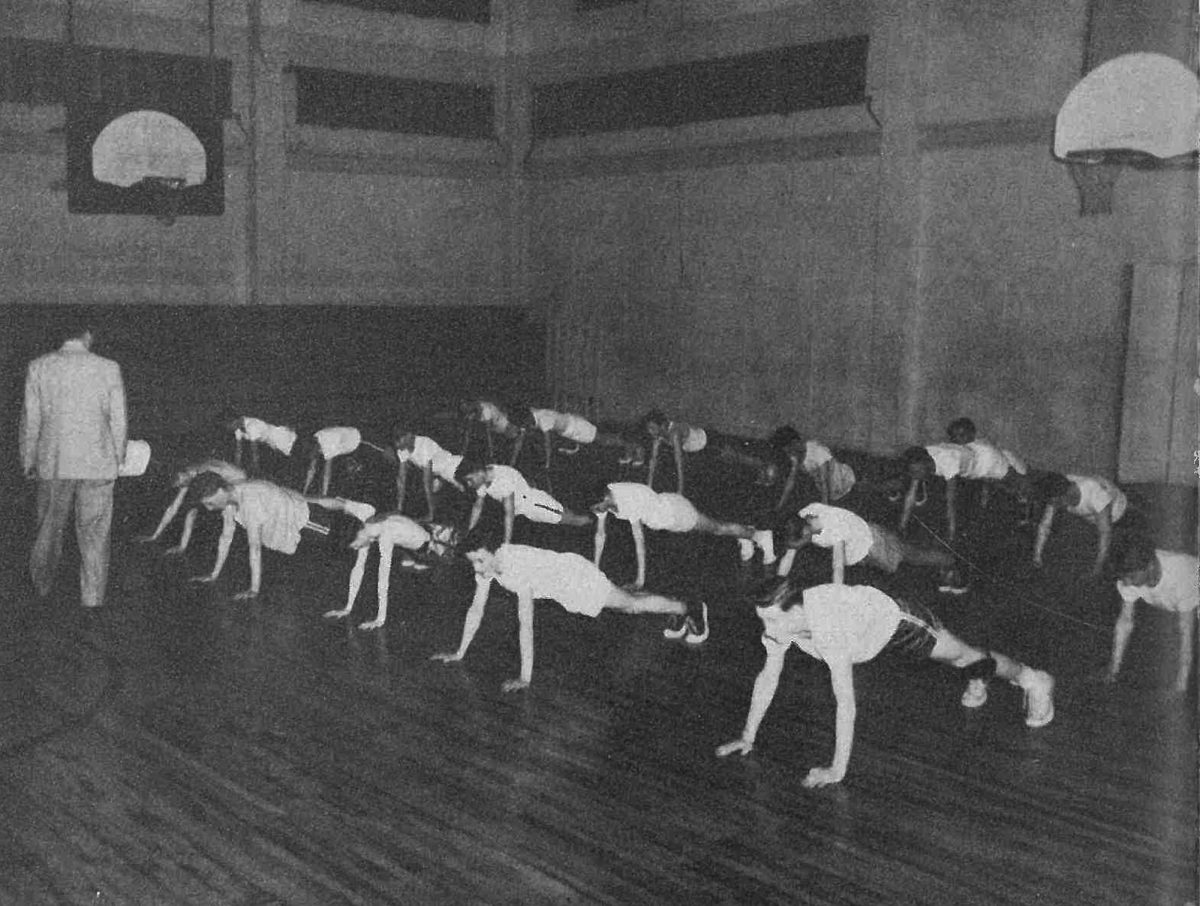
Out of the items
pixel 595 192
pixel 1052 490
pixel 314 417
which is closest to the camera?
pixel 1052 490

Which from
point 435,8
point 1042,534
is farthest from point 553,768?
point 435,8

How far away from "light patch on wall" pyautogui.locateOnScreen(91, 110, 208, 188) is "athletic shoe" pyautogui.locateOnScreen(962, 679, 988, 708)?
9.76 metres

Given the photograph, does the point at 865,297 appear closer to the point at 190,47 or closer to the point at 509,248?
the point at 509,248

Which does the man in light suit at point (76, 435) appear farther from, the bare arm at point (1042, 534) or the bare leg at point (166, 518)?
the bare arm at point (1042, 534)

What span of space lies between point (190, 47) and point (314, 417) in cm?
423

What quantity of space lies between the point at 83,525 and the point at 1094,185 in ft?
27.8

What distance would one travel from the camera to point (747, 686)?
6.62 meters

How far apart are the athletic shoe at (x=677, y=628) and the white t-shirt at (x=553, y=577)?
35.2 inches

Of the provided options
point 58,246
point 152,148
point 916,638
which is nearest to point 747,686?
point 916,638

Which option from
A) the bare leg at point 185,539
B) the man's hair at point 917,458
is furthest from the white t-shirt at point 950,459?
the bare leg at point 185,539

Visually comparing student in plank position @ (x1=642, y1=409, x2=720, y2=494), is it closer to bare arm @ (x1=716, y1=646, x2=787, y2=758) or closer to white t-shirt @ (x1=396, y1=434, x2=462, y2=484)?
white t-shirt @ (x1=396, y1=434, x2=462, y2=484)

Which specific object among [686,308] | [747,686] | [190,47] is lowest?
[747,686]

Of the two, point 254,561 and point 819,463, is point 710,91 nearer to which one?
point 819,463

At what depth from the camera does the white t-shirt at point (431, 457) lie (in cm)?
1017
